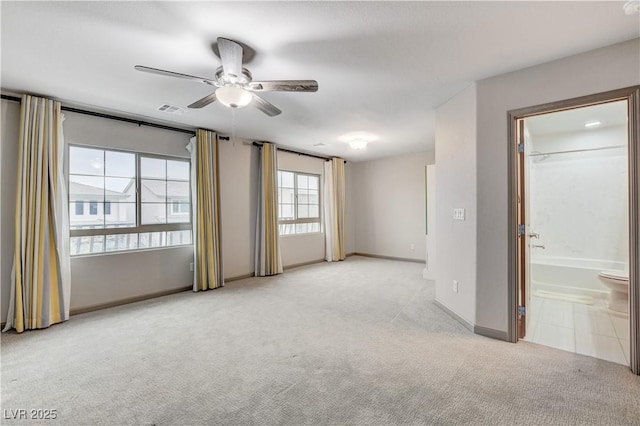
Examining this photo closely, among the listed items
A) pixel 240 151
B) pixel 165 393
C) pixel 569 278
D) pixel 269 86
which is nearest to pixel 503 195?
pixel 269 86

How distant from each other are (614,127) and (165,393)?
6.34 metres

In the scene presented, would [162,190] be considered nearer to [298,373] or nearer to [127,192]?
[127,192]

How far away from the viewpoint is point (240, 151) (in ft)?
16.8

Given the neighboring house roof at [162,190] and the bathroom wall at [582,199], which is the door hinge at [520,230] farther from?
the neighboring house roof at [162,190]

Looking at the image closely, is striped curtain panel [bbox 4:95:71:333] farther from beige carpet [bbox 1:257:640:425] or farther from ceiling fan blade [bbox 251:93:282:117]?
ceiling fan blade [bbox 251:93:282:117]

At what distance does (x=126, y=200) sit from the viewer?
3875mm

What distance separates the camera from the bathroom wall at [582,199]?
4.09 meters

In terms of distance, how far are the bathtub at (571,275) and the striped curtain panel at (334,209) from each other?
3.84m

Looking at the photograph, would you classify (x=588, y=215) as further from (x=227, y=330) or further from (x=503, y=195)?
(x=227, y=330)

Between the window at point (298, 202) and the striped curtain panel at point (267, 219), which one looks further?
the window at point (298, 202)

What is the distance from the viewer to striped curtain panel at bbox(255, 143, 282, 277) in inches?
207

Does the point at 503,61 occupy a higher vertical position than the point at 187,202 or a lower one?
higher

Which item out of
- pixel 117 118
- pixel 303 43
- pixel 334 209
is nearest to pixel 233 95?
pixel 303 43

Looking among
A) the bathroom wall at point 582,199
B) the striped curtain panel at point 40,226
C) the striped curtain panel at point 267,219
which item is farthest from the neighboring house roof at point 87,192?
the bathroom wall at point 582,199
